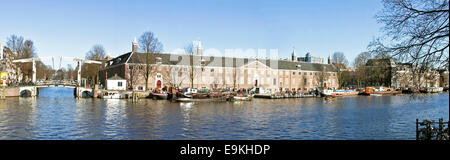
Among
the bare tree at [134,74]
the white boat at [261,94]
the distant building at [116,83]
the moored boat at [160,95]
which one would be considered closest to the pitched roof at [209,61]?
the bare tree at [134,74]

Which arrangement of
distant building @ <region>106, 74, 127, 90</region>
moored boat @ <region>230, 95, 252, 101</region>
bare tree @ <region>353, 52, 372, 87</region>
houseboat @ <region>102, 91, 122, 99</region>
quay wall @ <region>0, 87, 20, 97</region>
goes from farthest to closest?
distant building @ <region>106, 74, 127, 90</region>
moored boat @ <region>230, 95, 252, 101</region>
houseboat @ <region>102, 91, 122, 99</region>
quay wall @ <region>0, 87, 20, 97</region>
bare tree @ <region>353, 52, 372, 87</region>

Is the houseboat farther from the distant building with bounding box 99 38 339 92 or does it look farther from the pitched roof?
the pitched roof

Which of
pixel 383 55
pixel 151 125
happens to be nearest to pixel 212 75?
pixel 151 125

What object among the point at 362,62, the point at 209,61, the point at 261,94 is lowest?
the point at 261,94

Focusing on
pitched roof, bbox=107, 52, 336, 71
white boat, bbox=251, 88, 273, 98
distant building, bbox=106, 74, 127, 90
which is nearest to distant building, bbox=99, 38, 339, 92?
pitched roof, bbox=107, 52, 336, 71

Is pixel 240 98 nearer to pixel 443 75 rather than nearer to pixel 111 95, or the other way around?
pixel 111 95

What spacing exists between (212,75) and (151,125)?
Result: 181ft

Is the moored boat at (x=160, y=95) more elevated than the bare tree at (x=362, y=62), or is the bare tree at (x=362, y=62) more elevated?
the bare tree at (x=362, y=62)

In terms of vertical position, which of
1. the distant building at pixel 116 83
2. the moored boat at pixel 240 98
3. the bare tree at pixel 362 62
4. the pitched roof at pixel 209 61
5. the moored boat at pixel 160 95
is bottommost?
the moored boat at pixel 240 98

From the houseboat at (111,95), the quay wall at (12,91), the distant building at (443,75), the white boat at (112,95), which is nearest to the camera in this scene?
the distant building at (443,75)

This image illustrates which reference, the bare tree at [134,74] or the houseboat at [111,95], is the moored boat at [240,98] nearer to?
the houseboat at [111,95]

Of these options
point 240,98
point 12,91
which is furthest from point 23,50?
point 240,98

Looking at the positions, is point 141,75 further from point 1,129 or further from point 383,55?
point 383,55

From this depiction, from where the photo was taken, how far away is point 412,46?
558 inches
